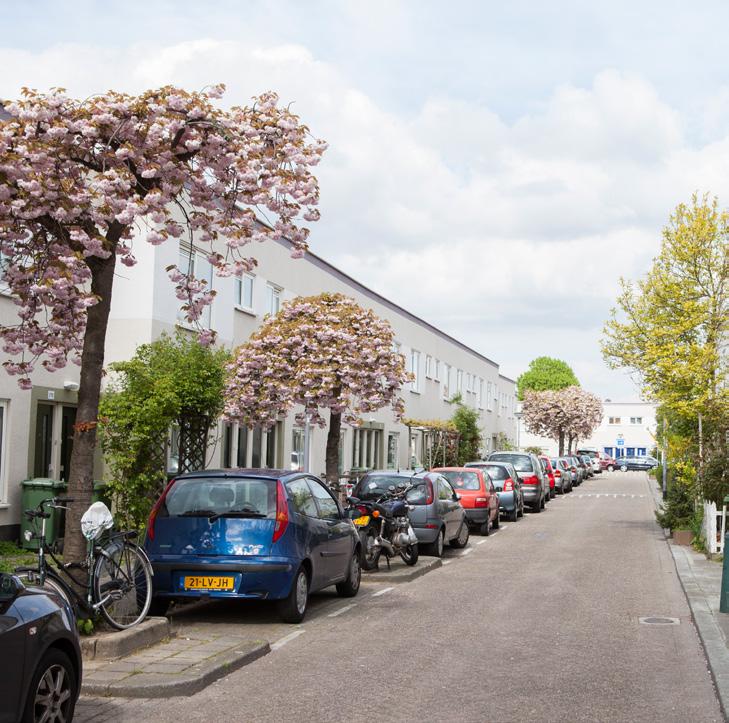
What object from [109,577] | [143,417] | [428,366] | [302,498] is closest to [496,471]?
[143,417]

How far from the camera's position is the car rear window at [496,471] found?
28.3 metres

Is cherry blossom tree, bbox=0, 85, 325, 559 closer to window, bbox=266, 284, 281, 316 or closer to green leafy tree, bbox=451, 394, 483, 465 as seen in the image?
window, bbox=266, 284, 281, 316

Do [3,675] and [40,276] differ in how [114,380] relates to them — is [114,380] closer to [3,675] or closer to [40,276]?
[40,276]

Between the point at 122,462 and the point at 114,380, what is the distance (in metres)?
2.68

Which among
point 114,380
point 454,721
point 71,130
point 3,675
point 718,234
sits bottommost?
point 454,721

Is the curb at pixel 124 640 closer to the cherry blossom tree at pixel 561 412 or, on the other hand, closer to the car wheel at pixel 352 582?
the car wheel at pixel 352 582

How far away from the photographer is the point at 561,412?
78.8m

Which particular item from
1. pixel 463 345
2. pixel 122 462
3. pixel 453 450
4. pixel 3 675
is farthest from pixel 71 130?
pixel 463 345

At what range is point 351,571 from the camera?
12.8m

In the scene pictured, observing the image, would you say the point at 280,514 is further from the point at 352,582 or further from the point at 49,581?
the point at 49,581

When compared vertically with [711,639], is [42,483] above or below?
above

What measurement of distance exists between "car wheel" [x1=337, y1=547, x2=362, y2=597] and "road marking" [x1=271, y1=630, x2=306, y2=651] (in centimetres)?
238

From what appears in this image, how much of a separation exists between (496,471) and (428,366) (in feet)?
64.0

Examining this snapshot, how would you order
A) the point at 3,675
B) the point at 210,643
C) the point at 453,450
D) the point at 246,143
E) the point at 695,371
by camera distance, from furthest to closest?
the point at 453,450 < the point at 695,371 < the point at 246,143 < the point at 210,643 < the point at 3,675
